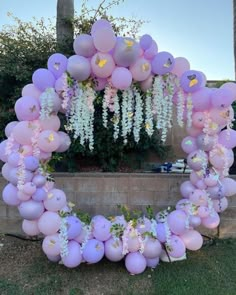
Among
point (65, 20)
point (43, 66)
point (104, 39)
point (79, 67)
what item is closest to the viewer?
point (104, 39)

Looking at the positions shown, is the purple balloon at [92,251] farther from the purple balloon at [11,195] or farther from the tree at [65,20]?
the tree at [65,20]

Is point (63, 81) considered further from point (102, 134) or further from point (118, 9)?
point (118, 9)

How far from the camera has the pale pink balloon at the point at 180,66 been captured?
8.99 feet

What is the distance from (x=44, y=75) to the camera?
2609 mm

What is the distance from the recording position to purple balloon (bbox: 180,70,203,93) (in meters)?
2.67

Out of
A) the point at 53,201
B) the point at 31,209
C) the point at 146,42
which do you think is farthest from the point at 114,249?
the point at 146,42

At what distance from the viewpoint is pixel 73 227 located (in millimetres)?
2754

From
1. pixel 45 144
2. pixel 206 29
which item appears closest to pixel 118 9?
pixel 206 29

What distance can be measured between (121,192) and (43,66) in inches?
95.1

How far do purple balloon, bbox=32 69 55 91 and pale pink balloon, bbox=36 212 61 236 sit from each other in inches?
46.1

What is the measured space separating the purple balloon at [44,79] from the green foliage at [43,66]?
1279mm

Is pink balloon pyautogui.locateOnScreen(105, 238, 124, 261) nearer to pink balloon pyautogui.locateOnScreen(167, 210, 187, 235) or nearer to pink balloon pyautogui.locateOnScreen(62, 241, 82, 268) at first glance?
pink balloon pyautogui.locateOnScreen(62, 241, 82, 268)

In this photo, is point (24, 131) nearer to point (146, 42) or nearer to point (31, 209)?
point (31, 209)

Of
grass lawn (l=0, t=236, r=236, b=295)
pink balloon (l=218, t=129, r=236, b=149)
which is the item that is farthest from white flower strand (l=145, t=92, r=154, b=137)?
grass lawn (l=0, t=236, r=236, b=295)
